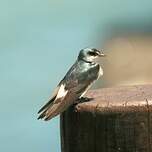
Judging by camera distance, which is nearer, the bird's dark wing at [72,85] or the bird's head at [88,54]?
the bird's dark wing at [72,85]

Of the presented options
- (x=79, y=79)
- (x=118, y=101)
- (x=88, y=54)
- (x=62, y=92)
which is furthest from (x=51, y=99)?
(x=118, y=101)

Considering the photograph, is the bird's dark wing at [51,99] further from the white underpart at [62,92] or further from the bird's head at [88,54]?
the bird's head at [88,54]

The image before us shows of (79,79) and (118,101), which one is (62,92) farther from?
(118,101)

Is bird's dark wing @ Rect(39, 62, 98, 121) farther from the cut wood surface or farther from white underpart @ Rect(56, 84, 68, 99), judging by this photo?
the cut wood surface

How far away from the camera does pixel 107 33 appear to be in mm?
10617

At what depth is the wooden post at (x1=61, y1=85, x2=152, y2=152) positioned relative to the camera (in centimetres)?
351

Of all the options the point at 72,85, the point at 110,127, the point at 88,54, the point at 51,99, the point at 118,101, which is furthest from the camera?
the point at 88,54

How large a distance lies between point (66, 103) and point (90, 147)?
90cm

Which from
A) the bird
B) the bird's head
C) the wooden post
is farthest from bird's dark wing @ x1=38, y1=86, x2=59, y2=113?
the wooden post

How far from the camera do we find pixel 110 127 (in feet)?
11.6

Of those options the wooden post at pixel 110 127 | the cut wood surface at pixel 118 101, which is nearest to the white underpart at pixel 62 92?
the cut wood surface at pixel 118 101

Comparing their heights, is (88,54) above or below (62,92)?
above

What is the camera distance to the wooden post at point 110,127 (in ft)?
11.5

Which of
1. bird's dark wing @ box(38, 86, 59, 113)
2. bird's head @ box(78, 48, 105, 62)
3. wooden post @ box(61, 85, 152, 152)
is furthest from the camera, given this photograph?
bird's head @ box(78, 48, 105, 62)
